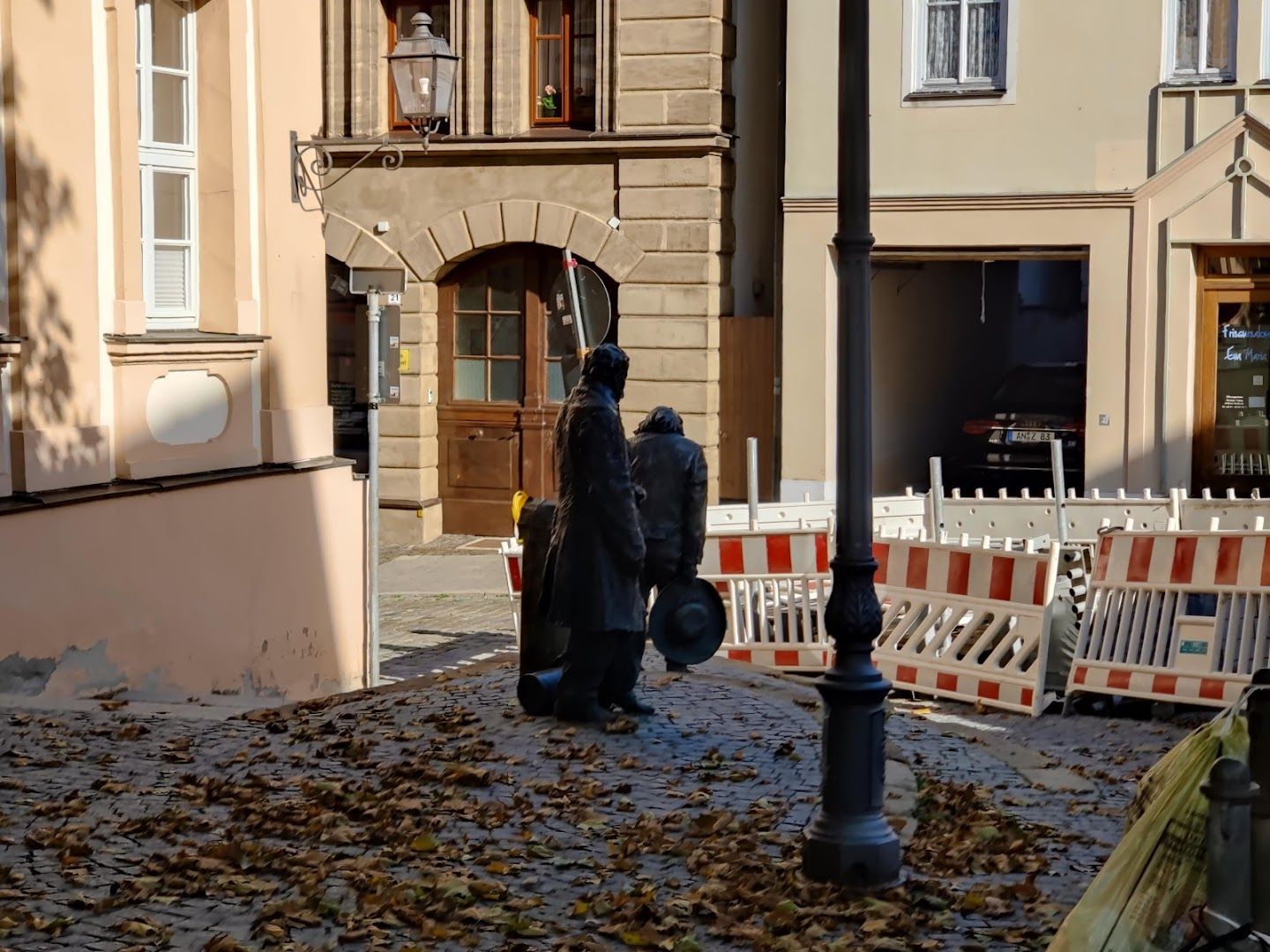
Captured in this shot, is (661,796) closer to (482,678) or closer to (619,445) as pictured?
(619,445)

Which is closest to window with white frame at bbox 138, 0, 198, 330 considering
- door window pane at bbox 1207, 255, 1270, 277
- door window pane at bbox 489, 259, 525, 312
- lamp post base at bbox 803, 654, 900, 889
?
lamp post base at bbox 803, 654, 900, 889

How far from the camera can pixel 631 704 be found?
31.0 feet

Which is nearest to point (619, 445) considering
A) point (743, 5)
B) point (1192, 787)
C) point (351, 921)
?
point (351, 921)

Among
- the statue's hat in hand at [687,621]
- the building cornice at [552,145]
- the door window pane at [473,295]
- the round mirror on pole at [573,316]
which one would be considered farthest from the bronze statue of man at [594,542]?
the door window pane at [473,295]

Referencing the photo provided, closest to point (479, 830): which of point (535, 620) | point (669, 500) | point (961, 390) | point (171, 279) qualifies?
point (535, 620)

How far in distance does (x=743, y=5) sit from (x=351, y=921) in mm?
16846

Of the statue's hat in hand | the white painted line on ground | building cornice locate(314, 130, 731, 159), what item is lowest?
the white painted line on ground

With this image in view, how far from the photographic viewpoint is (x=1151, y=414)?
19.5 m

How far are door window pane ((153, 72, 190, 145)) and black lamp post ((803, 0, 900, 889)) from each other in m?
6.94

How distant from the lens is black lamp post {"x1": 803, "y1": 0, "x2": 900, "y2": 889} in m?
6.89

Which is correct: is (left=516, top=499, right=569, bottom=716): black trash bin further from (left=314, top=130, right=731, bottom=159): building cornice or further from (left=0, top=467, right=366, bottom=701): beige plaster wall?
(left=314, top=130, right=731, bottom=159): building cornice

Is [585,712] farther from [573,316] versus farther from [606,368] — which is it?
[573,316]

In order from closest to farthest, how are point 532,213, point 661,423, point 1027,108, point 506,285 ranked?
1. point 661,423
2. point 1027,108
3. point 532,213
4. point 506,285

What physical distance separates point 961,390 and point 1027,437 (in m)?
4.29
